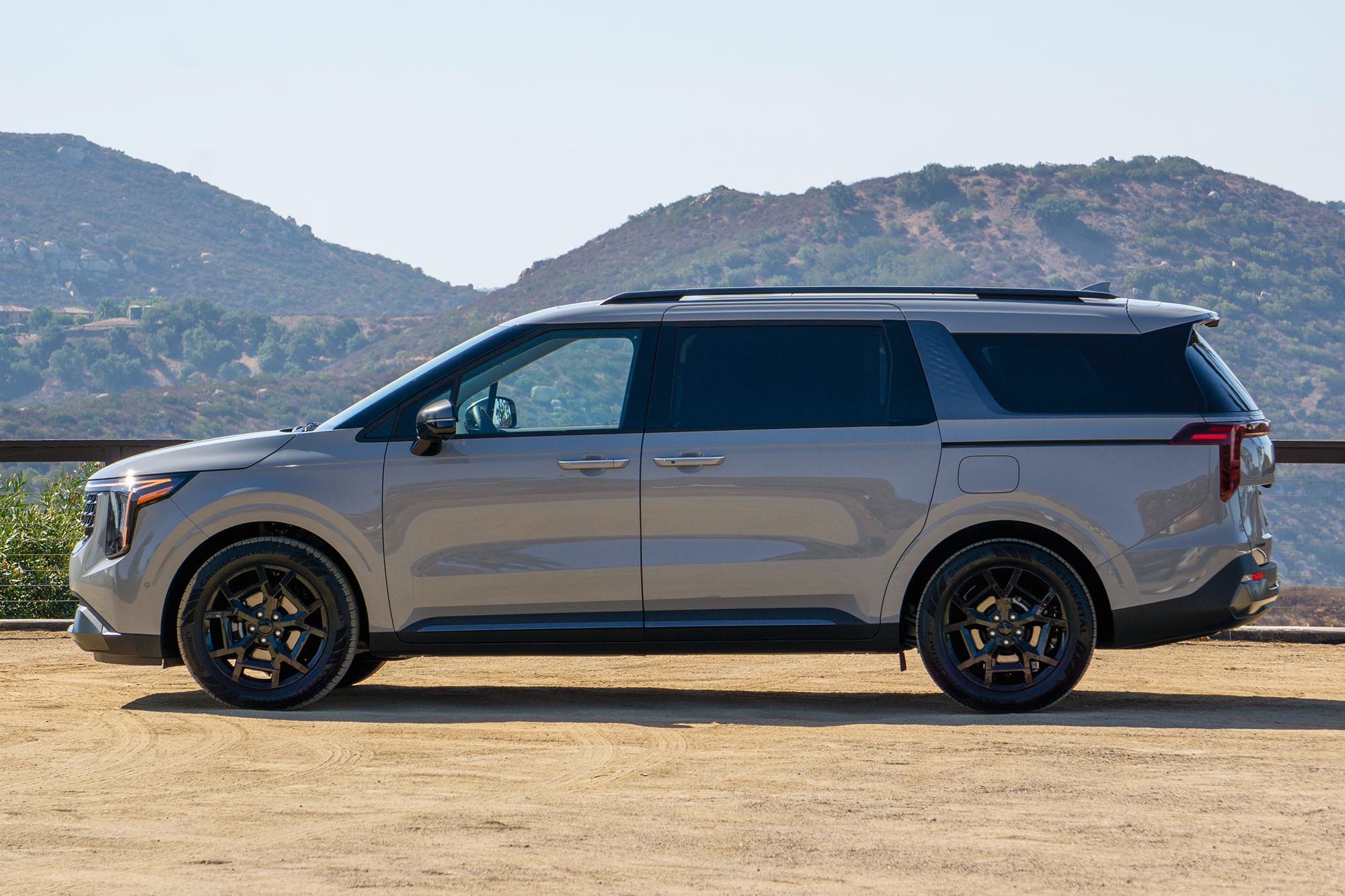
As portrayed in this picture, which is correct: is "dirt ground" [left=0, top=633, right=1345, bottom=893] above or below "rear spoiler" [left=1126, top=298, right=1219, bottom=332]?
below

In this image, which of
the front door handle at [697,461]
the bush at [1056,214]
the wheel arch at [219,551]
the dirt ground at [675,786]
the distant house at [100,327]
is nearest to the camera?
the dirt ground at [675,786]

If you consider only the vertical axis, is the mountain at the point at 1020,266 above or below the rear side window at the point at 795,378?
above

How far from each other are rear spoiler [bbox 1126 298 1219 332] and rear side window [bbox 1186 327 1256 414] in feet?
0.22

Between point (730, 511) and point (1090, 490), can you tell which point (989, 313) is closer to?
point (1090, 490)

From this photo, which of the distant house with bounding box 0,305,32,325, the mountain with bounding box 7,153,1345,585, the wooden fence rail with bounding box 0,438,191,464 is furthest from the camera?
the distant house with bounding box 0,305,32,325

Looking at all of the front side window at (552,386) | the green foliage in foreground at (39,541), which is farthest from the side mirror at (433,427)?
the green foliage in foreground at (39,541)

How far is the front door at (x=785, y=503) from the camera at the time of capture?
6.91 m

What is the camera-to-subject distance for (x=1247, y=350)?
14200 centimetres

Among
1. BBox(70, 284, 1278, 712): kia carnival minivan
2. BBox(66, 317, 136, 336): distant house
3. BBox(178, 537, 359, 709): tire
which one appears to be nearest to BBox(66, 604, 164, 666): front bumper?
BBox(70, 284, 1278, 712): kia carnival minivan

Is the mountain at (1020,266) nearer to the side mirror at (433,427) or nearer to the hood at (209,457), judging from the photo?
the hood at (209,457)

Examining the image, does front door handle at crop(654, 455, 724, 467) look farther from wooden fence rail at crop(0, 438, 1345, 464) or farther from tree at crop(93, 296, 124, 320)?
tree at crop(93, 296, 124, 320)

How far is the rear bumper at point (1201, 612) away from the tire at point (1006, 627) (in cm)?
17

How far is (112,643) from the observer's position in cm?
720

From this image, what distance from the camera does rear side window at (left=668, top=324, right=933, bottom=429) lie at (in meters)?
6.99
